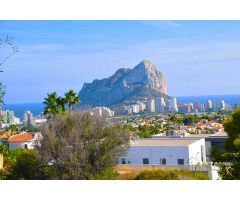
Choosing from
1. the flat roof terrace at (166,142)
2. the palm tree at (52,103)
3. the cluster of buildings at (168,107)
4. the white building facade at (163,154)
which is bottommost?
the white building facade at (163,154)

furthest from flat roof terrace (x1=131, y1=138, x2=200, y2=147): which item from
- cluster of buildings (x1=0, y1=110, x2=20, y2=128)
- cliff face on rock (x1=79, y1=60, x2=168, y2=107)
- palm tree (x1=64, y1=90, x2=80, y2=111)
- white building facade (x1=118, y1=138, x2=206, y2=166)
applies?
cliff face on rock (x1=79, y1=60, x2=168, y2=107)

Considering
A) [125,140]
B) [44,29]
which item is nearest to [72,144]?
[125,140]

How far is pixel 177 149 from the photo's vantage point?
468 inches

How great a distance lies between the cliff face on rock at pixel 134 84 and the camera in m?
30.1

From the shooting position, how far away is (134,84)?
3145 centimetres

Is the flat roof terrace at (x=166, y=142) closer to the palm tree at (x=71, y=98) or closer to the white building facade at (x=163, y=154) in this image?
the white building facade at (x=163, y=154)

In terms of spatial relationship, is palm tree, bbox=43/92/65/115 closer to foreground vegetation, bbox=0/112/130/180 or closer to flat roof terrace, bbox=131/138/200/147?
flat roof terrace, bbox=131/138/200/147

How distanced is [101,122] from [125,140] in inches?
21.0

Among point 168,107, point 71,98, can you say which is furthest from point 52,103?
point 168,107

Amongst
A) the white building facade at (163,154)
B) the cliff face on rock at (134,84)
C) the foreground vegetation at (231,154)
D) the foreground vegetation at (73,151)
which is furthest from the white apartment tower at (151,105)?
the foreground vegetation at (231,154)

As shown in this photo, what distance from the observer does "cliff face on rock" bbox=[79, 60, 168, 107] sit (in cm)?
3009
